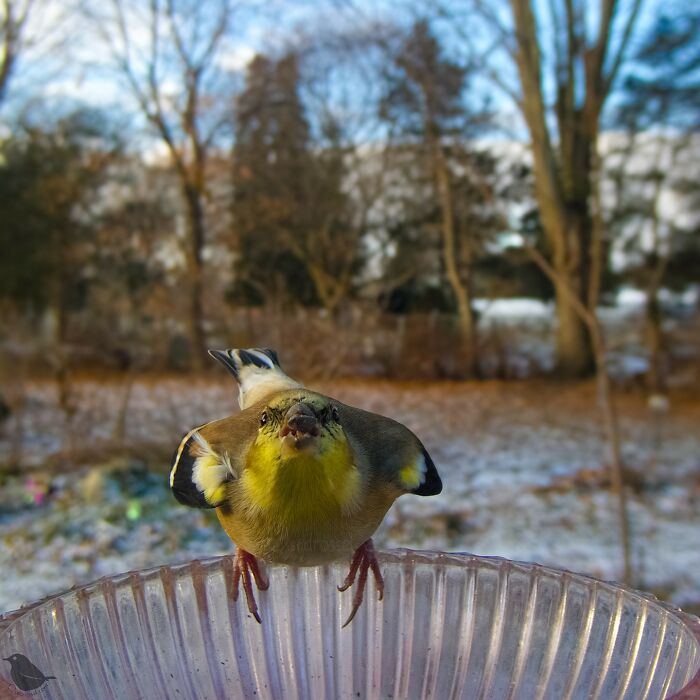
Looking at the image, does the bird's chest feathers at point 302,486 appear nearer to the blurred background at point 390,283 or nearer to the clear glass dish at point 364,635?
the clear glass dish at point 364,635

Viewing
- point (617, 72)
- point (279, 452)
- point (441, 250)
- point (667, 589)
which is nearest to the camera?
point (279, 452)

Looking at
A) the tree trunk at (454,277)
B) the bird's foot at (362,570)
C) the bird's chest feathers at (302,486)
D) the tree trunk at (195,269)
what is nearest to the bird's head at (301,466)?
the bird's chest feathers at (302,486)

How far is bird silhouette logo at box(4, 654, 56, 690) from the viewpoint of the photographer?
549 mm

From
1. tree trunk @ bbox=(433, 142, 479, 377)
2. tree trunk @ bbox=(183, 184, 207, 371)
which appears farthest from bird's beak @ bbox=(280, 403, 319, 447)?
tree trunk @ bbox=(433, 142, 479, 377)

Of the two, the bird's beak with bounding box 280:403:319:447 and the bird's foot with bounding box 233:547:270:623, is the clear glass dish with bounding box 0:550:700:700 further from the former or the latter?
the bird's beak with bounding box 280:403:319:447

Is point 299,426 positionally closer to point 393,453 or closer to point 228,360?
point 393,453

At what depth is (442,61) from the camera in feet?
15.2

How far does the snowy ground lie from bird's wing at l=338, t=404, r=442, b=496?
2.13 meters

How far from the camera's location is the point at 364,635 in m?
0.84

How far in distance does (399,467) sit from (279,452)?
0.18 m

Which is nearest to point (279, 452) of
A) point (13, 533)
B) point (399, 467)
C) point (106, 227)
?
point (399, 467)

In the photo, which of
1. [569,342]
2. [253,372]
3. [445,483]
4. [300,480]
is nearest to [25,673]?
[300,480]

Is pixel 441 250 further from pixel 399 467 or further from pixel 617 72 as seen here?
pixel 399 467

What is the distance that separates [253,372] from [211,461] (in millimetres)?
301
